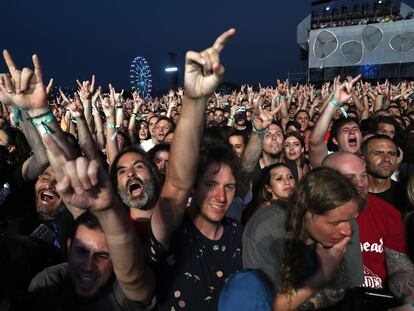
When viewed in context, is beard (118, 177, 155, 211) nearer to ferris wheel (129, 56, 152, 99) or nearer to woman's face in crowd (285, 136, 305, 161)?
woman's face in crowd (285, 136, 305, 161)

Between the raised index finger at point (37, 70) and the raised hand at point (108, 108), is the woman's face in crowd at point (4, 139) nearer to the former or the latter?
the raised hand at point (108, 108)

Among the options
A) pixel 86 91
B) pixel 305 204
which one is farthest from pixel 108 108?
pixel 305 204

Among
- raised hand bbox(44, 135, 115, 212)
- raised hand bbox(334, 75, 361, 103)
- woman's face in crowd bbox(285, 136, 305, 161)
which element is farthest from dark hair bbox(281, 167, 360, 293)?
woman's face in crowd bbox(285, 136, 305, 161)

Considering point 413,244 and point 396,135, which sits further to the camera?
point 396,135

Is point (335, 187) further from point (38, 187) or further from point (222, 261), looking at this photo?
point (38, 187)

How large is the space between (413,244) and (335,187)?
0.93 metres

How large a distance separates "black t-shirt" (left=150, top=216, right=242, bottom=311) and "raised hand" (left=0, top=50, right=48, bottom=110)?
2.81 feet

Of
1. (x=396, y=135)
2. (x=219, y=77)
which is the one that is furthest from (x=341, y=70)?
(x=219, y=77)

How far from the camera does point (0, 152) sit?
3.56 metres

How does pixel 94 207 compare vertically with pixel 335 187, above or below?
above

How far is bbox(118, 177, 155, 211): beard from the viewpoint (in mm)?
2531

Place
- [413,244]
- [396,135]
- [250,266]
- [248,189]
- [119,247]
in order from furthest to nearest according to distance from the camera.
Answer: [396,135] < [248,189] < [413,244] < [250,266] < [119,247]

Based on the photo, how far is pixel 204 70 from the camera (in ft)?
5.49

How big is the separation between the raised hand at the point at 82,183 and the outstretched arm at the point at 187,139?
410 mm
